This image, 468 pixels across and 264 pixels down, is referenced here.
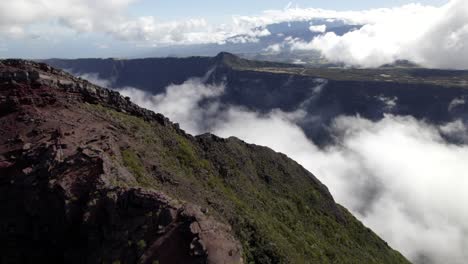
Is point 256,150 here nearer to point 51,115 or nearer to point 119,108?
point 119,108

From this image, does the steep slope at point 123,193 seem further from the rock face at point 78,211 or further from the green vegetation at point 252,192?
the green vegetation at point 252,192

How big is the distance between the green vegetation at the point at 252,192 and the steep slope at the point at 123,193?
27 centimetres

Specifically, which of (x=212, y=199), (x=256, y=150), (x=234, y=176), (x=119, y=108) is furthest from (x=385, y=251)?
(x=119, y=108)

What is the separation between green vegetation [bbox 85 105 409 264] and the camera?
167ft

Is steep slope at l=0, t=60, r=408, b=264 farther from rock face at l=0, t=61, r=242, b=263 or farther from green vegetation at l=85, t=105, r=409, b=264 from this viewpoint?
green vegetation at l=85, t=105, r=409, b=264

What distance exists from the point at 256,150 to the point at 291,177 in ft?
30.4

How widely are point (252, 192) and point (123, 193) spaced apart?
120 feet

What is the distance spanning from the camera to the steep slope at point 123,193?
36781 millimetres

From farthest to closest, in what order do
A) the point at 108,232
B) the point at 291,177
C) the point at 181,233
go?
1. the point at 291,177
2. the point at 108,232
3. the point at 181,233

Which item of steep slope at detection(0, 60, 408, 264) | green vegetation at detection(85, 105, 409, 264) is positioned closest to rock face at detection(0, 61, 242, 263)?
steep slope at detection(0, 60, 408, 264)

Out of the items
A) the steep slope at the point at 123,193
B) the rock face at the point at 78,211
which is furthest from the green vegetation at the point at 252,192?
the rock face at the point at 78,211

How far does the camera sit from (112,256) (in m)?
36.3

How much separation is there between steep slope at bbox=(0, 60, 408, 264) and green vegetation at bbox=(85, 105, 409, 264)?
0.27 meters

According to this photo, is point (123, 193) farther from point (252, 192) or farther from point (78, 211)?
point (252, 192)
